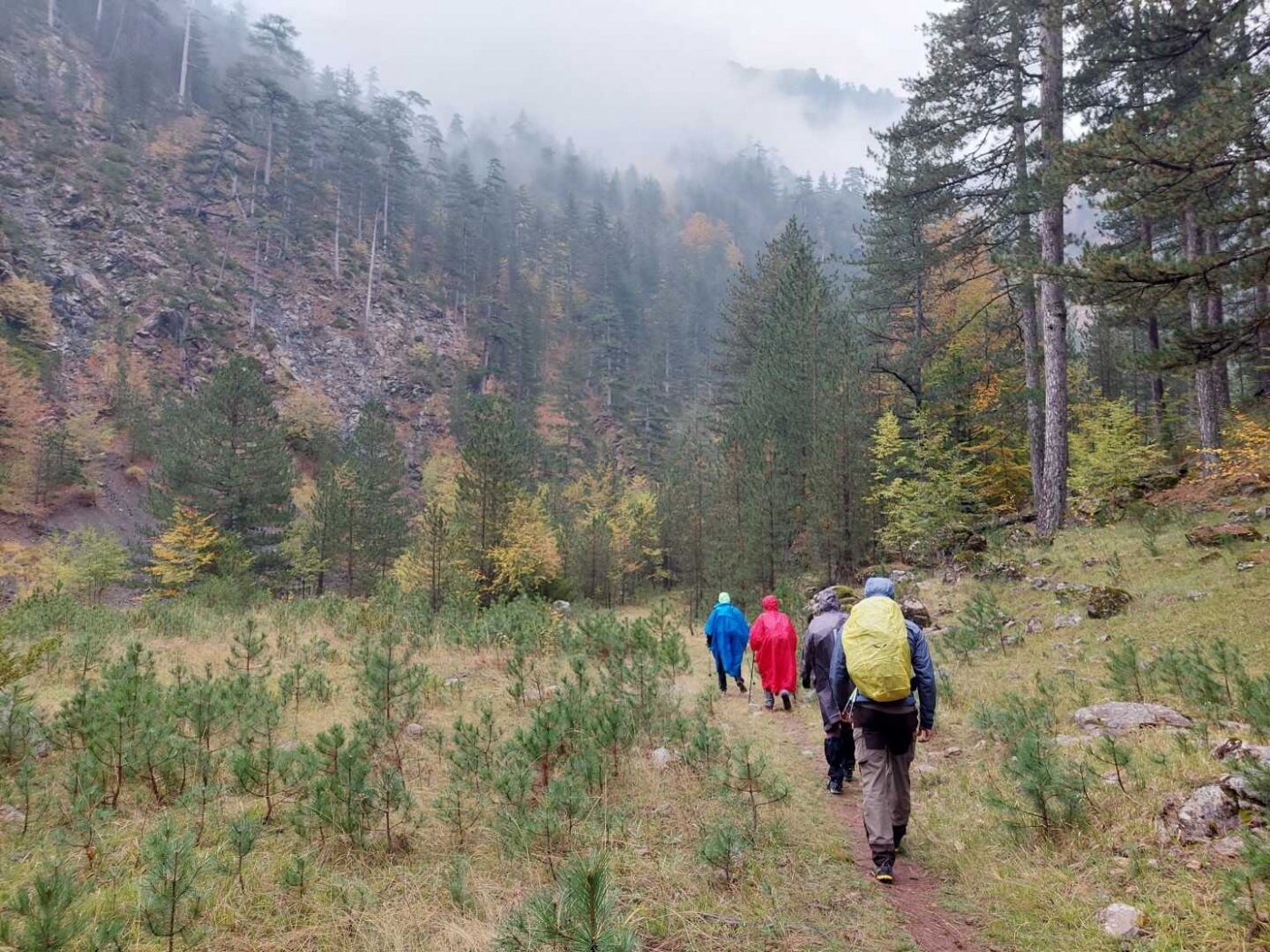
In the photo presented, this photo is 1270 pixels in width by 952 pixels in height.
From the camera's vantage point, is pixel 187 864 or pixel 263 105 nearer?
pixel 187 864

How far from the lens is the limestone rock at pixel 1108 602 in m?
7.94

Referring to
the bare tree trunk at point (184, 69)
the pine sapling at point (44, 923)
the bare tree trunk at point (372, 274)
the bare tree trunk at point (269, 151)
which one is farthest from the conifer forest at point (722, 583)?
the bare tree trunk at point (184, 69)

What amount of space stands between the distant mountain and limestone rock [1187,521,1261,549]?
677ft

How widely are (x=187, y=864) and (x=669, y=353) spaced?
2617 inches

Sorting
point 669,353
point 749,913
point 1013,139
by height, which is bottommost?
point 749,913

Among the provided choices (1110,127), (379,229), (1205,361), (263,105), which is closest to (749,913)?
(1205,361)

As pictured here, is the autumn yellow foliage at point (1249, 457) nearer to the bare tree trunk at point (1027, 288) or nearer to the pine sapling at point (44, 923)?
the bare tree trunk at point (1027, 288)

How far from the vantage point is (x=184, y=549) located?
21.9 meters

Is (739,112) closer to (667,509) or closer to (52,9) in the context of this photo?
(52,9)

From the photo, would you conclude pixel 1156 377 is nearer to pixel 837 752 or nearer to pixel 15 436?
pixel 837 752

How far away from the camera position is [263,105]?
62.2m

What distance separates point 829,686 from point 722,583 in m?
15.3

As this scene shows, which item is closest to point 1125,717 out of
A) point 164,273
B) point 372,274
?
point 164,273

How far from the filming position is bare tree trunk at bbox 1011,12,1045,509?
42.1 feet
